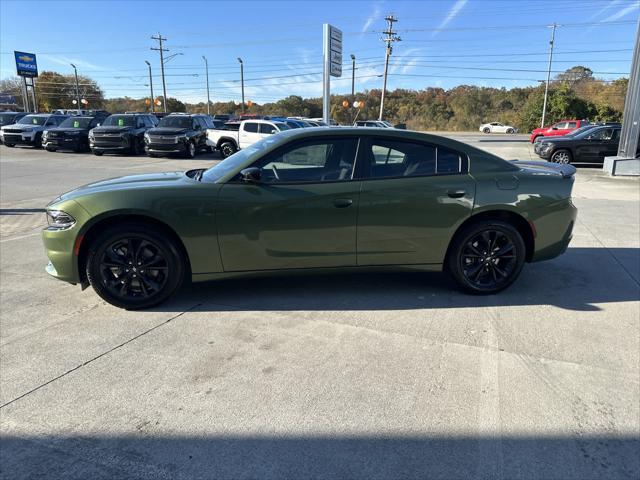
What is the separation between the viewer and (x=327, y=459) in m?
2.29

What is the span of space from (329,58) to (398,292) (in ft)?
75.3

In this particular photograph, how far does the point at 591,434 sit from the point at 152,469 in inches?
92.3

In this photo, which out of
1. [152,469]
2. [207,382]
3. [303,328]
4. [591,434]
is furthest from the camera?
[303,328]

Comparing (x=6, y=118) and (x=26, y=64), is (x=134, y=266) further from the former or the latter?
(x=26, y=64)

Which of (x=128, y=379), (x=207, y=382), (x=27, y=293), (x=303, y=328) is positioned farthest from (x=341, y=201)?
(x=27, y=293)

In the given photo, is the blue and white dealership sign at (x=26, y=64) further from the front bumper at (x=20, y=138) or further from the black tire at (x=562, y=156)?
the black tire at (x=562, y=156)

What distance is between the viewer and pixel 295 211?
156 inches

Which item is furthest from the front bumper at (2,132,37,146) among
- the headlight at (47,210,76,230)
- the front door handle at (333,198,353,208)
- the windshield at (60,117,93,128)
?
the front door handle at (333,198,353,208)

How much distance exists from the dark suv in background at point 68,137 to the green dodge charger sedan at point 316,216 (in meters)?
20.0

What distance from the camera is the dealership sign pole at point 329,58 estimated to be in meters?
24.7

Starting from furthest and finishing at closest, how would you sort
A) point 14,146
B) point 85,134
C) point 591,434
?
point 14,146, point 85,134, point 591,434

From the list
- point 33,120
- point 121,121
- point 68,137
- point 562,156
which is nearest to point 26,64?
point 33,120

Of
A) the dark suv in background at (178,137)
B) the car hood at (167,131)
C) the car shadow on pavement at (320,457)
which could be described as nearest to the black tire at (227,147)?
the dark suv in background at (178,137)

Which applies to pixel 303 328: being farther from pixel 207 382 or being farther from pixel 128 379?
pixel 128 379
